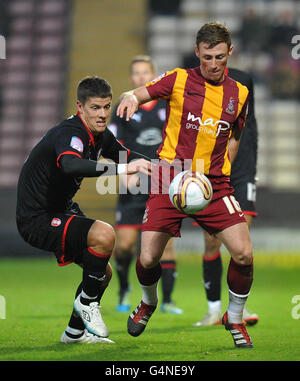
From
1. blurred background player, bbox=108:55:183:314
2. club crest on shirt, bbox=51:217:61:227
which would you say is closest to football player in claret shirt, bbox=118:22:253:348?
club crest on shirt, bbox=51:217:61:227

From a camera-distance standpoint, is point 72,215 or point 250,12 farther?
point 250,12

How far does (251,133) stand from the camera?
5.57 meters

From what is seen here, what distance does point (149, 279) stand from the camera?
4551mm

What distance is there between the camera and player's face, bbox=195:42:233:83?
4.32 meters

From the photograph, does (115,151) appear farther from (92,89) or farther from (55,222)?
(55,222)

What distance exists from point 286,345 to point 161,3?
12138 millimetres

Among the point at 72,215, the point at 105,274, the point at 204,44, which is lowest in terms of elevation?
the point at 105,274

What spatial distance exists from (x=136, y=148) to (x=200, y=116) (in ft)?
6.77

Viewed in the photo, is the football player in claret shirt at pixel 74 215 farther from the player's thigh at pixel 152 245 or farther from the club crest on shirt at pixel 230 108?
the club crest on shirt at pixel 230 108

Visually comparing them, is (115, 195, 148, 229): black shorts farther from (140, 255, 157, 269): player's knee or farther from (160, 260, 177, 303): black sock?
(140, 255, 157, 269): player's knee

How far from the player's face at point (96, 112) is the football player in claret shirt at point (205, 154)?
12 cm

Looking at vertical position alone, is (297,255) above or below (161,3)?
below
